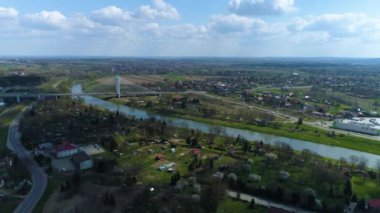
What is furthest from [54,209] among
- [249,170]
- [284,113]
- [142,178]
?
[284,113]

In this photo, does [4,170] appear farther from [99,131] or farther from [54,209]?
[99,131]

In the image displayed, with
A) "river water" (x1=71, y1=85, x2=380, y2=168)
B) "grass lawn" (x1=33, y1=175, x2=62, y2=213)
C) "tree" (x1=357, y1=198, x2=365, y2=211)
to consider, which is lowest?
"river water" (x1=71, y1=85, x2=380, y2=168)

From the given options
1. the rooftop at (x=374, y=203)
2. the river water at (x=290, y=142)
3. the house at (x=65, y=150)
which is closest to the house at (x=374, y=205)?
the rooftop at (x=374, y=203)

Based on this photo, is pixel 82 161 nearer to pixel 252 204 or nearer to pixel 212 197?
pixel 212 197

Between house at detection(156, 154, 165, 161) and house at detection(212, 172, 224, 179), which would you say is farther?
house at detection(156, 154, 165, 161)

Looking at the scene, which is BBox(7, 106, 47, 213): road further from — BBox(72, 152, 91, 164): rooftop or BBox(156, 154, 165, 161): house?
Result: BBox(156, 154, 165, 161): house

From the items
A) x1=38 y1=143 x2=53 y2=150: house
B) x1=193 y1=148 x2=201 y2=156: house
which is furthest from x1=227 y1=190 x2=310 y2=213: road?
x1=38 y1=143 x2=53 y2=150: house
